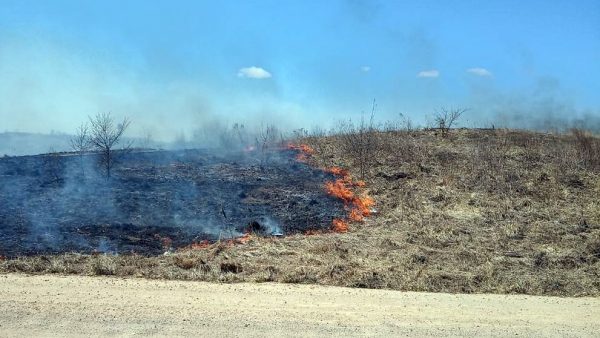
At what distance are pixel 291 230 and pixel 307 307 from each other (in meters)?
5.65

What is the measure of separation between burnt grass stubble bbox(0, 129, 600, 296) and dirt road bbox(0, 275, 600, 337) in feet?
2.05

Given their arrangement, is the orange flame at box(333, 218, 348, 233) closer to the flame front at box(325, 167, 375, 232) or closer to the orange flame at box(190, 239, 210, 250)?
the flame front at box(325, 167, 375, 232)

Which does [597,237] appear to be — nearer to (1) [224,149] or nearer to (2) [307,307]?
(2) [307,307]

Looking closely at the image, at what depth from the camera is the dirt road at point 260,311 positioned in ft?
18.6

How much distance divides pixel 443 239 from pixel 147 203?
24.6 ft

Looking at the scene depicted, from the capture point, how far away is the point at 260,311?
6328 millimetres

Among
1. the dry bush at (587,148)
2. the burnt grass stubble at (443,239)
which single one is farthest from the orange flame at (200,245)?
the dry bush at (587,148)

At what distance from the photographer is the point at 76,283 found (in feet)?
23.7

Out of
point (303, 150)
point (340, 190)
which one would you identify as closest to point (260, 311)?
point (340, 190)

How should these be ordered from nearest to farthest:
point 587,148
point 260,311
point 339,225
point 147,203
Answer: point 260,311, point 339,225, point 147,203, point 587,148

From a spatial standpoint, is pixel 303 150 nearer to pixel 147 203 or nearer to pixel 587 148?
pixel 147 203

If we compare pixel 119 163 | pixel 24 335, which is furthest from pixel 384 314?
pixel 119 163

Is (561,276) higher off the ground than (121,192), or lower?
lower

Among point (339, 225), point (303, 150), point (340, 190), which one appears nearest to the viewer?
point (339, 225)
